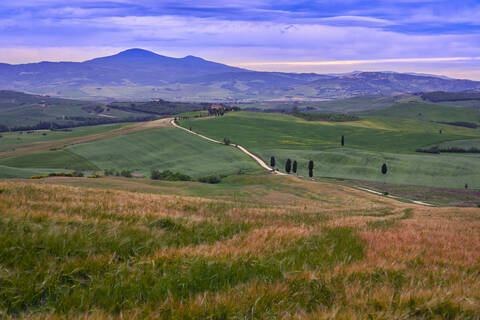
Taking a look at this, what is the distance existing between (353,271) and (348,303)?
51.8 inches

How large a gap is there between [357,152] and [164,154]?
71.5 m

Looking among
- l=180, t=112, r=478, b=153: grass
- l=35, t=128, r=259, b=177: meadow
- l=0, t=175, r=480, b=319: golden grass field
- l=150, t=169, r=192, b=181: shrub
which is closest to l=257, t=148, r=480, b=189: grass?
l=35, t=128, r=259, b=177: meadow

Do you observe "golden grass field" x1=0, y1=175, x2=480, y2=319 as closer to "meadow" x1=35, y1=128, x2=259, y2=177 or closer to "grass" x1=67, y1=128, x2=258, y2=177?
"meadow" x1=35, y1=128, x2=259, y2=177

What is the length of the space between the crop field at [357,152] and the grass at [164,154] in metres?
15.3

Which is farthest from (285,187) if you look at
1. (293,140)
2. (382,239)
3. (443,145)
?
(443,145)

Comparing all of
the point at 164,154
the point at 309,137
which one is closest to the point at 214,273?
the point at 164,154

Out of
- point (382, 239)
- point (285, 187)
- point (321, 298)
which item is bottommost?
point (285, 187)

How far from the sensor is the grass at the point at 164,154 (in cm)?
11203

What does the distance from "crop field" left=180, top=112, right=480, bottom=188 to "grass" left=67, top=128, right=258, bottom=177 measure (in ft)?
50.1

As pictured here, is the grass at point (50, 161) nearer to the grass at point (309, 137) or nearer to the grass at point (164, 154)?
the grass at point (164, 154)

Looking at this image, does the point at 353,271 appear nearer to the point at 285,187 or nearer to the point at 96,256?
the point at 96,256

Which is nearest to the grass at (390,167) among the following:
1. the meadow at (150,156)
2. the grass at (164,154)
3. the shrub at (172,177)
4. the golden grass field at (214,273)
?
the grass at (164,154)

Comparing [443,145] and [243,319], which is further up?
[243,319]

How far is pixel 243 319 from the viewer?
14.2 ft
